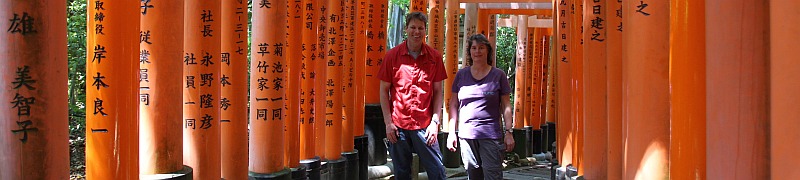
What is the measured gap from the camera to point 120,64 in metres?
3.23

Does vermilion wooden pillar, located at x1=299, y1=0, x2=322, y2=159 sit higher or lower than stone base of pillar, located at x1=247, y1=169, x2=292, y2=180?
higher

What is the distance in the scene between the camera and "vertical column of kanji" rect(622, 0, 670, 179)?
2.66 metres

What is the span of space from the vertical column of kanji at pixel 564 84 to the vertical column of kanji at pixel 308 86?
1.62 metres

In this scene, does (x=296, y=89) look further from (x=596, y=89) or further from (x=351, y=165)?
(x=596, y=89)

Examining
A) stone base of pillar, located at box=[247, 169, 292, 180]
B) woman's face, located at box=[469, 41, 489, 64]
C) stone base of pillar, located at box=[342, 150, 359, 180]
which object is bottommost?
stone base of pillar, located at box=[342, 150, 359, 180]

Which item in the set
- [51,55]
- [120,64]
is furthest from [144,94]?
[51,55]

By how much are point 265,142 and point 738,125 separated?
10.4 feet

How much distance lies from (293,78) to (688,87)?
317cm

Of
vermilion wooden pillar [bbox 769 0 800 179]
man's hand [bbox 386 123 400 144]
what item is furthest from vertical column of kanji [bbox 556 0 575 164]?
vermilion wooden pillar [bbox 769 0 800 179]

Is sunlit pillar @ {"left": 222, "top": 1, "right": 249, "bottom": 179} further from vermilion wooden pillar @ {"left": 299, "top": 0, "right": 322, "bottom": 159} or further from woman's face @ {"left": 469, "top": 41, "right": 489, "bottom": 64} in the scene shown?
woman's face @ {"left": 469, "top": 41, "right": 489, "bottom": 64}

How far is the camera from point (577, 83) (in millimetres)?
4348

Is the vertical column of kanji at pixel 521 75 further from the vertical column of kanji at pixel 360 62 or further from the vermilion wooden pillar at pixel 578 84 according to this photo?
the vermilion wooden pillar at pixel 578 84

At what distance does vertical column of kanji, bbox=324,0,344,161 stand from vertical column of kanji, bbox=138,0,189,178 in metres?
2.51

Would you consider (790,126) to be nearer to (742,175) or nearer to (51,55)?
(742,175)
